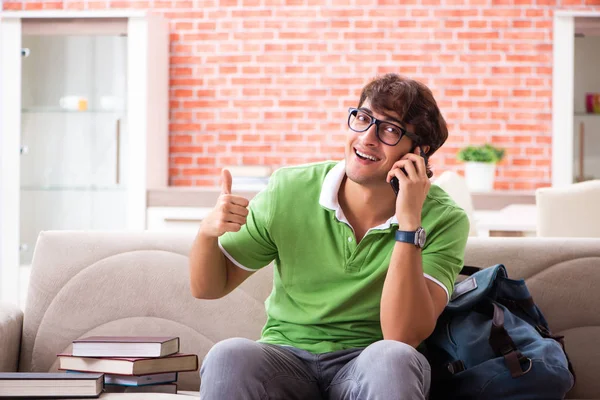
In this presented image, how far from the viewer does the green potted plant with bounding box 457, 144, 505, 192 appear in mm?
4719

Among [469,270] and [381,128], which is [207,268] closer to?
[381,128]

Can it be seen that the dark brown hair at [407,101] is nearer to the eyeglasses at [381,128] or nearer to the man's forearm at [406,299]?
the eyeglasses at [381,128]

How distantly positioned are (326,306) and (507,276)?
1.70ft

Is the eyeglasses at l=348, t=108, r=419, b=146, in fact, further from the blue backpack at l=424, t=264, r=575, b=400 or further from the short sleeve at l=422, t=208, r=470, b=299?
the blue backpack at l=424, t=264, r=575, b=400

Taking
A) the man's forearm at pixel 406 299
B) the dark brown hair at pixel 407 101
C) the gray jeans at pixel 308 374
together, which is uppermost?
the dark brown hair at pixel 407 101

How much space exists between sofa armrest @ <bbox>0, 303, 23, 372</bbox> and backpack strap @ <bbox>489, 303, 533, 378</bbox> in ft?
4.17

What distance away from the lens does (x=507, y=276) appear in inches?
83.0

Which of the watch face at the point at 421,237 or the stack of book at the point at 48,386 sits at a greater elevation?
the watch face at the point at 421,237

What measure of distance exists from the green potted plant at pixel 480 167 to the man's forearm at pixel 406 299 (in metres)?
2.99

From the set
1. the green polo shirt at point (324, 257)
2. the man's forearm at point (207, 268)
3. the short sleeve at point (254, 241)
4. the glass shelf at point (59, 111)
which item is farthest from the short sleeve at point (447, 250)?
the glass shelf at point (59, 111)

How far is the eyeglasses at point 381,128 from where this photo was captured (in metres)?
1.96

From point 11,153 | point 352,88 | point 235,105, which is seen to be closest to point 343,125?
point 352,88

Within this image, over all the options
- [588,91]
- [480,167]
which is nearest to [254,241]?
[480,167]

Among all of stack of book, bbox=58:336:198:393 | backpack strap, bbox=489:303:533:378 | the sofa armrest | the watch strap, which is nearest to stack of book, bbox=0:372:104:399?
stack of book, bbox=58:336:198:393
